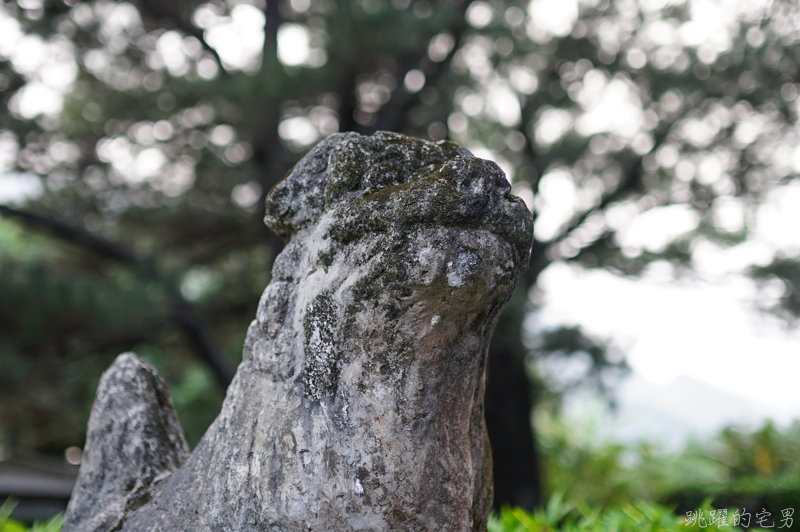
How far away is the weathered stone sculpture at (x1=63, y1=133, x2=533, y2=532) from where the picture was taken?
97 centimetres

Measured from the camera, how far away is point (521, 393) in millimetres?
4438

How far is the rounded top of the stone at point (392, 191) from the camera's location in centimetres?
98

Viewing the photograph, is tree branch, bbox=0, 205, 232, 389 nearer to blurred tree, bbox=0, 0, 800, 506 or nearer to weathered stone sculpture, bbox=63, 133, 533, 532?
blurred tree, bbox=0, 0, 800, 506

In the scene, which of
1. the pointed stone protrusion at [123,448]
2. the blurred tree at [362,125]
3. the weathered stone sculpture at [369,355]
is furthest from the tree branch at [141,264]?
the weathered stone sculpture at [369,355]

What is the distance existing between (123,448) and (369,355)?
74 cm

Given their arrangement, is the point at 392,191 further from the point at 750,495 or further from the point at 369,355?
the point at 750,495

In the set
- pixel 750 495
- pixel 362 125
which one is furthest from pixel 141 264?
pixel 750 495

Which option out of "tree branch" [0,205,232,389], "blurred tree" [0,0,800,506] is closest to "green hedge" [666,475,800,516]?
"blurred tree" [0,0,800,506]

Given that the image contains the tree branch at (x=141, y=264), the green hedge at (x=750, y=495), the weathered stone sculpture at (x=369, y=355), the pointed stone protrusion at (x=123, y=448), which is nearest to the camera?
the weathered stone sculpture at (x=369, y=355)

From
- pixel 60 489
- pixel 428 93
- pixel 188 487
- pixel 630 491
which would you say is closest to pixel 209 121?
pixel 428 93

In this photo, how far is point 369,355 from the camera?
3.25ft

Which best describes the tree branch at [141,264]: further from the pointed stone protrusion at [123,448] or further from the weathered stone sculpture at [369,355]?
the weathered stone sculpture at [369,355]

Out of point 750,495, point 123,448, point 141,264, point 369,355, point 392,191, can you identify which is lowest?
point 750,495

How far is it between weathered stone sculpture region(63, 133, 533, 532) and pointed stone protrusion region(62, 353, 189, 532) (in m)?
0.17
